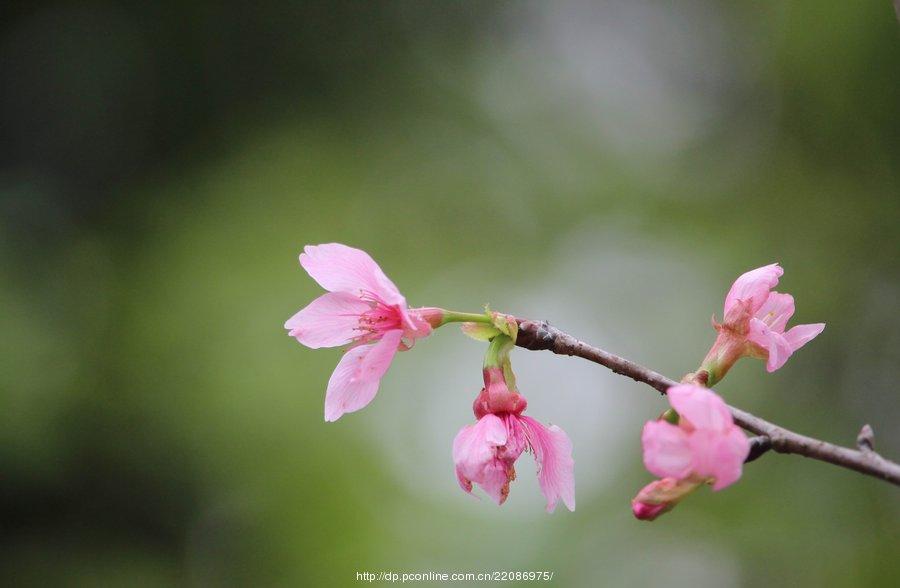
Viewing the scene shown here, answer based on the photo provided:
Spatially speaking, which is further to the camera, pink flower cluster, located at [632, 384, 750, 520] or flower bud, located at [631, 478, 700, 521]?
flower bud, located at [631, 478, 700, 521]

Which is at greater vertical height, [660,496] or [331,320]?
[331,320]

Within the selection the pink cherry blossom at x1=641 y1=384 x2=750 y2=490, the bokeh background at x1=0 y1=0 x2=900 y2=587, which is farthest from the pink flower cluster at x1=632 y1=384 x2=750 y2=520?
the bokeh background at x1=0 y1=0 x2=900 y2=587

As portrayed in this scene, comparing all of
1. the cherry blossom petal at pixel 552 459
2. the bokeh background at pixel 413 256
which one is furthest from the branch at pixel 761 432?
the bokeh background at pixel 413 256

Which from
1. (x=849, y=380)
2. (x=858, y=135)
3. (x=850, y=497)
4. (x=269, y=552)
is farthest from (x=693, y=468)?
(x=858, y=135)

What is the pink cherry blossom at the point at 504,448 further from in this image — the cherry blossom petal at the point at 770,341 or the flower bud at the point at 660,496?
the cherry blossom petal at the point at 770,341

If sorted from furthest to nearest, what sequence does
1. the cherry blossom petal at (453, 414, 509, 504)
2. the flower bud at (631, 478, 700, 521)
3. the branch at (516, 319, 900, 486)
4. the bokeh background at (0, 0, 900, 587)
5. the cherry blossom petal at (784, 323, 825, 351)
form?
the bokeh background at (0, 0, 900, 587), the cherry blossom petal at (784, 323, 825, 351), the cherry blossom petal at (453, 414, 509, 504), the flower bud at (631, 478, 700, 521), the branch at (516, 319, 900, 486)

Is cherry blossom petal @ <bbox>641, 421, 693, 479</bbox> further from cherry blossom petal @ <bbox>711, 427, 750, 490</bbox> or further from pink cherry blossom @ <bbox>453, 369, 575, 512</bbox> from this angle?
pink cherry blossom @ <bbox>453, 369, 575, 512</bbox>

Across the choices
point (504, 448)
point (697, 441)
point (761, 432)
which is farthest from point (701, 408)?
point (504, 448)

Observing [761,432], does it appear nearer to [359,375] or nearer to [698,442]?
[698,442]
